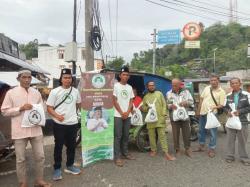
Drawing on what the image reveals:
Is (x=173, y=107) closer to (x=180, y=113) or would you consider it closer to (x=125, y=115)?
(x=180, y=113)

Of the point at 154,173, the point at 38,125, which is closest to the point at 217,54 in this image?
the point at 154,173

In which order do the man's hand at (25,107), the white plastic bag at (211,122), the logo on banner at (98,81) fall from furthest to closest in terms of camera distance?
1. the white plastic bag at (211,122)
2. the logo on banner at (98,81)
3. the man's hand at (25,107)

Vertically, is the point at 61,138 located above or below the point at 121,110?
below

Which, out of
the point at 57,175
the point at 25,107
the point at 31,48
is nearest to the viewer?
the point at 25,107

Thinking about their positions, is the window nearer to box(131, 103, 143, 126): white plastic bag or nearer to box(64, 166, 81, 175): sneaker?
box(131, 103, 143, 126): white plastic bag

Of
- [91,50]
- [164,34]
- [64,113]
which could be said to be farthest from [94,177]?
[164,34]

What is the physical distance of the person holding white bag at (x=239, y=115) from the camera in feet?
23.5

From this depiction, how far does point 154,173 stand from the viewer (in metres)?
6.34

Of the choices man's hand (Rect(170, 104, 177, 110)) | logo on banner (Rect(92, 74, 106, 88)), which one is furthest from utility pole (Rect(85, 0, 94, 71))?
logo on banner (Rect(92, 74, 106, 88))

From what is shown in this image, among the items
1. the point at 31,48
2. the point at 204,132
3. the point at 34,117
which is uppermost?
the point at 31,48

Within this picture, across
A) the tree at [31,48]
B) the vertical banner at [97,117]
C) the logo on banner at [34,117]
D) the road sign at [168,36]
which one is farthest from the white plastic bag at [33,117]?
the tree at [31,48]

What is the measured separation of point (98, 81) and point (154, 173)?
207cm

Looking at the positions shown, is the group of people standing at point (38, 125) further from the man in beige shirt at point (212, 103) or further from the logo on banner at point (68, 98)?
the man in beige shirt at point (212, 103)

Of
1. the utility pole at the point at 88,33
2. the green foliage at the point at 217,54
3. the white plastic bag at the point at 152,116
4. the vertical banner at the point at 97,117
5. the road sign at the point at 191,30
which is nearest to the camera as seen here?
the vertical banner at the point at 97,117
